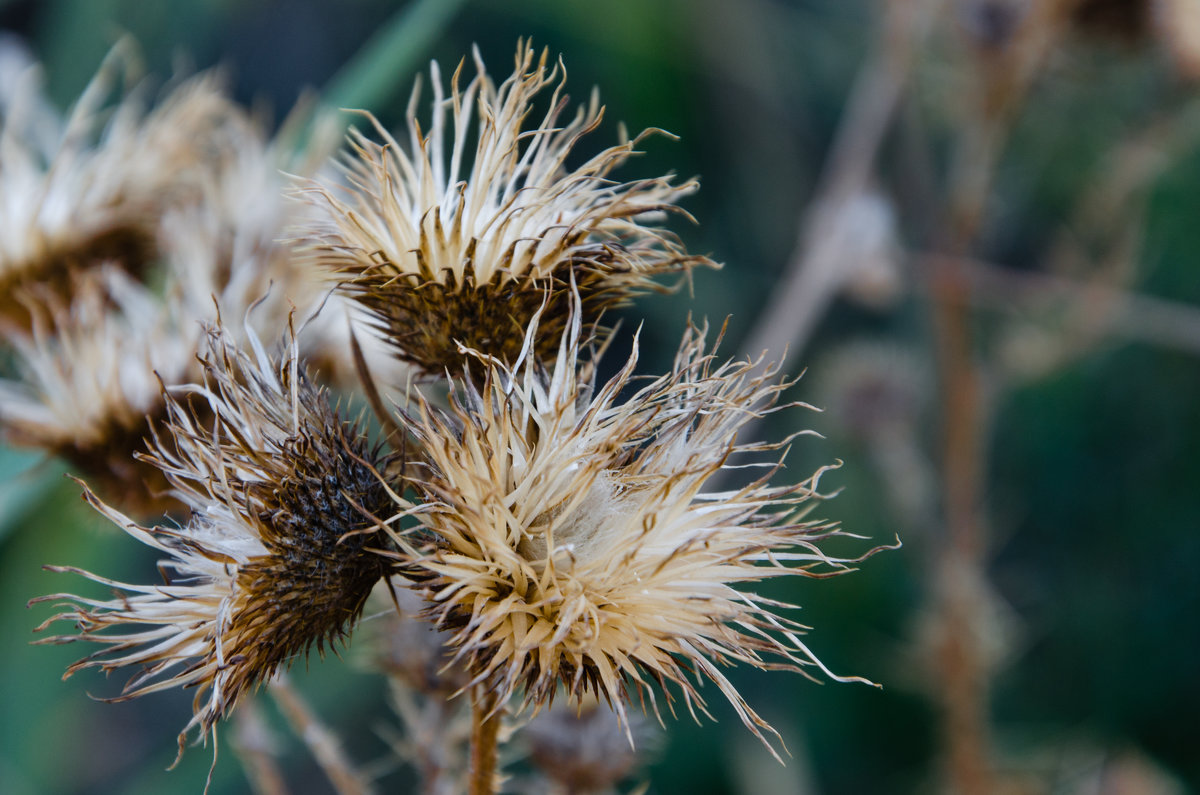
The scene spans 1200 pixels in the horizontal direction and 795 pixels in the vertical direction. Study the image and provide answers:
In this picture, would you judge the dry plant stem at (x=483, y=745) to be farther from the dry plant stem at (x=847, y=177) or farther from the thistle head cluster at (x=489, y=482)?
the dry plant stem at (x=847, y=177)

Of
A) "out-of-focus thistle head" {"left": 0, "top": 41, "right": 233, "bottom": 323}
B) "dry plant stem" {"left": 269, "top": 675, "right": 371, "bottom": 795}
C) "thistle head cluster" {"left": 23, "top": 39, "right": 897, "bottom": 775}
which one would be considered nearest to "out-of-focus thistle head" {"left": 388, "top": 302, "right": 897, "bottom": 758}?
"thistle head cluster" {"left": 23, "top": 39, "right": 897, "bottom": 775}

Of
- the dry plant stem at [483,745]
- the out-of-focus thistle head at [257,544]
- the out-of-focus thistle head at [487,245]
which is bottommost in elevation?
the dry plant stem at [483,745]

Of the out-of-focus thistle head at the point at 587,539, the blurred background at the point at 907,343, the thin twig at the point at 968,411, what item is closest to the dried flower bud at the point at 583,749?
the blurred background at the point at 907,343

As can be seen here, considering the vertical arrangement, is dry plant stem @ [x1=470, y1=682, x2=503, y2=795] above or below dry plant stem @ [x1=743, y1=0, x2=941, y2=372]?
below

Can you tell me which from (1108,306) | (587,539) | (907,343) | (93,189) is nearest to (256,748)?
(587,539)

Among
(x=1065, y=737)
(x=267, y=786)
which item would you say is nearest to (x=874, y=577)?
(x=1065, y=737)

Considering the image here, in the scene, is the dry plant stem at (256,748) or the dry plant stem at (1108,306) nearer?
the dry plant stem at (256,748)

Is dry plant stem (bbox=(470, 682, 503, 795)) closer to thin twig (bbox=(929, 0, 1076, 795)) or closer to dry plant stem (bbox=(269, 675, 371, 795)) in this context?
dry plant stem (bbox=(269, 675, 371, 795))
